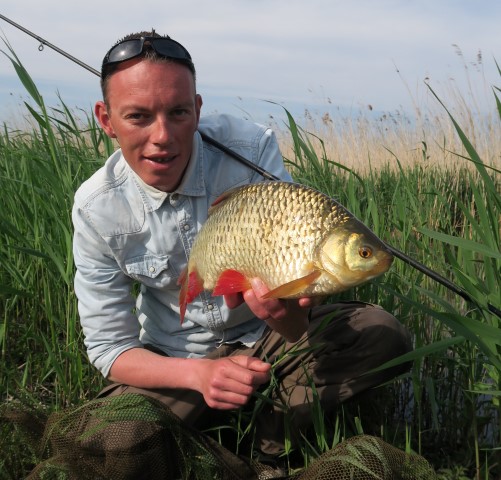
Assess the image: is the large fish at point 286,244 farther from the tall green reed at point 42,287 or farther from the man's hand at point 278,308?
the tall green reed at point 42,287

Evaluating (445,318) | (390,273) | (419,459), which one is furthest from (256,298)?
(390,273)

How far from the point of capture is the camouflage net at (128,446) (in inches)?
69.9

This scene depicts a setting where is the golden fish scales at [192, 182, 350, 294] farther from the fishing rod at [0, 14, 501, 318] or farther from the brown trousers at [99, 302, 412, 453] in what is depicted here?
the brown trousers at [99, 302, 412, 453]

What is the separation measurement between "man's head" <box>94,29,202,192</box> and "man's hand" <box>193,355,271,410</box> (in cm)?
57

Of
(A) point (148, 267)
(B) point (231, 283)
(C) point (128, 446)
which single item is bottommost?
(C) point (128, 446)

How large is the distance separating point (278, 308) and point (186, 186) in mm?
611

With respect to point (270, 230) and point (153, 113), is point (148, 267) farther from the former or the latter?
point (270, 230)

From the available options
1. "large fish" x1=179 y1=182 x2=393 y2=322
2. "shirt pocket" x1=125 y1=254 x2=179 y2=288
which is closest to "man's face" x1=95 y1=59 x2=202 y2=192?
"shirt pocket" x1=125 y1=254 x2=179 y2=288

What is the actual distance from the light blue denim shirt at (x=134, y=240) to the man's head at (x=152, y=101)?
145mm

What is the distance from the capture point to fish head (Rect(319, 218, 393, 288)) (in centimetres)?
138

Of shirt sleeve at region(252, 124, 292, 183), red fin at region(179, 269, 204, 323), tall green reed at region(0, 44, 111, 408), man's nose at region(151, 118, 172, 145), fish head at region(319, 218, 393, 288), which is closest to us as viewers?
fish head at region(319, 218, 393, 288)

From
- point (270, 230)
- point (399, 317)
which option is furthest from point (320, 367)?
point (270, 230)

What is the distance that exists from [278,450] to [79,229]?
2.94ft

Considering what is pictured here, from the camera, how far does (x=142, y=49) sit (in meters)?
1.92
